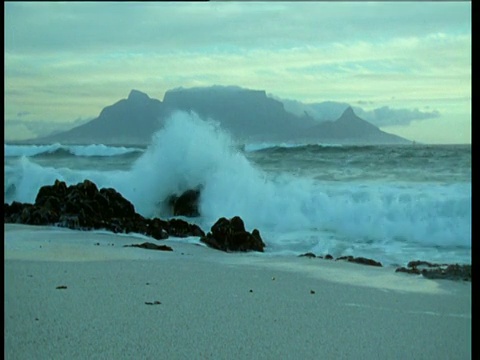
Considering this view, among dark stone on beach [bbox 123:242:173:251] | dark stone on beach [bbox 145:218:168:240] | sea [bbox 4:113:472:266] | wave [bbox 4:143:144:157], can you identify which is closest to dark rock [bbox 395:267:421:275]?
sea [bbox 4:113:472:266]

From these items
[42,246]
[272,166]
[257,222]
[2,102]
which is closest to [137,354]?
[2,102]

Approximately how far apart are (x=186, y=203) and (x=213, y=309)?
4471 millimetres

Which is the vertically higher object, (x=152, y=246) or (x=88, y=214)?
(x=88, y=214)

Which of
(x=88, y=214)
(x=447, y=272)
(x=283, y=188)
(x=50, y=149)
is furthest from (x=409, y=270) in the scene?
(x=283, y=188)

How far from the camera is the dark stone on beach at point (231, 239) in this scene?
5.27 meters

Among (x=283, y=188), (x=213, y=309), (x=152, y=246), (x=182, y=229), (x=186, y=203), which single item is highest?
(x=283, y=188)

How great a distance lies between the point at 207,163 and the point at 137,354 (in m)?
5.94

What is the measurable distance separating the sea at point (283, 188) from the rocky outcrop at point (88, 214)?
15.1 inches

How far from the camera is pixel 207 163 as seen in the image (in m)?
8.14

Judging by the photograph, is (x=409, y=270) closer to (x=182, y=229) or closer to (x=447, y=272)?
(x=447, y=272)

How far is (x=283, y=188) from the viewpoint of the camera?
28.9ft

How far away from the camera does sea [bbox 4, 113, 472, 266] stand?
Result: 6074 mm

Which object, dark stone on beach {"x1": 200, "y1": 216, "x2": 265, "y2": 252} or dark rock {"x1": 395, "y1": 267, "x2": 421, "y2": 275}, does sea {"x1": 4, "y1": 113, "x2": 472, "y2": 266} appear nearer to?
dark stone on beach {"x1": 200, "y1": 216, "x2": 265, "y2": 252}

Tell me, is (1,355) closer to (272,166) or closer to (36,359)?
(36,359)
